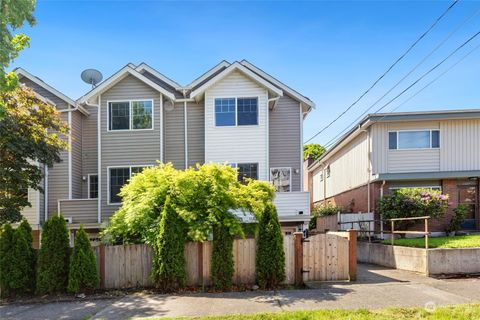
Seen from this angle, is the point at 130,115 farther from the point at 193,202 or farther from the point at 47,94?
the point at 193,202

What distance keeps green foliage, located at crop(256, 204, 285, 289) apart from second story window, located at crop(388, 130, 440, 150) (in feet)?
34.1

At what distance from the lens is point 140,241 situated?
35.4ft

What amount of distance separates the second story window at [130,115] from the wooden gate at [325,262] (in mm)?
9587

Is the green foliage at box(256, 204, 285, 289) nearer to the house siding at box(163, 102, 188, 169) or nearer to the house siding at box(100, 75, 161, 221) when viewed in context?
the house siding at box(163, 102, 188, 169)

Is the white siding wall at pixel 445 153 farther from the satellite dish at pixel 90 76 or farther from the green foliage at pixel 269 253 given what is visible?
the satellite dish at pixel 90 76

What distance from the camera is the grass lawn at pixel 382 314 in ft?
22.0

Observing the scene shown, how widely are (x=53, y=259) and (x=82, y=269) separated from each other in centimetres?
85

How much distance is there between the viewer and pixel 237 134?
1608cm

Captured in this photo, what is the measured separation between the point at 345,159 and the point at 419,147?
18.2 ft

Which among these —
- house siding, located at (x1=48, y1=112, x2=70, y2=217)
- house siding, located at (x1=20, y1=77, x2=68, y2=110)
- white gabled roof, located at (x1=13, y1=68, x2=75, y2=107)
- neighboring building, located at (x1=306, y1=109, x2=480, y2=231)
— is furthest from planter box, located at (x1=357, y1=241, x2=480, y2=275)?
house siding, located at (x1=20, y1=77, x2=68, y2=110)

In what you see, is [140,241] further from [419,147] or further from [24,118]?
[419,147]

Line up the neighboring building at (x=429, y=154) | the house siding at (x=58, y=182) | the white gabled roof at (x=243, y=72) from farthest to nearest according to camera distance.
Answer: the neighboring building at (x=429, y=154) < the house siding at (x=58, y=182) < the white gabled roof at (x=243, y=72)

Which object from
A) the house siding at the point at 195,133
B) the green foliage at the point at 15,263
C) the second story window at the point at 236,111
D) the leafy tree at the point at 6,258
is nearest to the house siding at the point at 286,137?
the second story window at the point at 236,111

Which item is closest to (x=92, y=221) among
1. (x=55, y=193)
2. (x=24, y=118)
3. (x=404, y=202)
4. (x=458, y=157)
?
(x=55, y=193)
